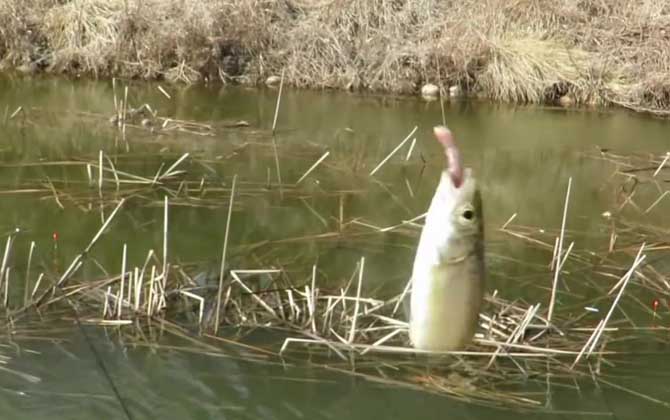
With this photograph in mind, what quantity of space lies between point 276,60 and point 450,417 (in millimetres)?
10490

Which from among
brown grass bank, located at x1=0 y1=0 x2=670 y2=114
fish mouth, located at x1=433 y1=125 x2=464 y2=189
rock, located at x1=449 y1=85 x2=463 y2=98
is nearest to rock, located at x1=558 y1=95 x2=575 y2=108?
brown grass bank, located at x1=0 y1=0 x2=670 y2=114

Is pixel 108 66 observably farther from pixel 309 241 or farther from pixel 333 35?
pixel 309 241

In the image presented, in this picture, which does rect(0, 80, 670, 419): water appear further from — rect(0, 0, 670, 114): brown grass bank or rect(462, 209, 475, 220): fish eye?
rect(462, 209, 475, 220): fish eye

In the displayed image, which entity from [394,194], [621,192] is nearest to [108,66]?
[394,194]

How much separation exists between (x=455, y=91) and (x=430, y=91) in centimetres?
37

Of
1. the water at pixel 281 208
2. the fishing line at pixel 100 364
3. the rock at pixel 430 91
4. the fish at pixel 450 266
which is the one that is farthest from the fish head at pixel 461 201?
the rock at pixel 430 91

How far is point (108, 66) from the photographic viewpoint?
1398 centimetres

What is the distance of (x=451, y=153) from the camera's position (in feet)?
7.03

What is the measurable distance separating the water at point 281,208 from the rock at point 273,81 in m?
0.45

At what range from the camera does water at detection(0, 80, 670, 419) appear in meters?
4.70

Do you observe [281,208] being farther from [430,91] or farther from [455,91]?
[455,91]

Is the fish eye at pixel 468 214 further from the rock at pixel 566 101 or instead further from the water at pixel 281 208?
the rock at pixel 566 101

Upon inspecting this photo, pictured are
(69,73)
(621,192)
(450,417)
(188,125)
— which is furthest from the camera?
(69,73)

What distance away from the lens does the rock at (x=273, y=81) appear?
1410 centimetres
